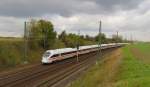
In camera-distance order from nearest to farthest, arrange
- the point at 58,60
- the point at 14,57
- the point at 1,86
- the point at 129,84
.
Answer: the point at 129,84 → the point at 1,86 → the point at 14,57 → the point at 58,60

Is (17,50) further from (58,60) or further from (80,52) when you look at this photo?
(80,52)

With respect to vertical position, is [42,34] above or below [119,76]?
above

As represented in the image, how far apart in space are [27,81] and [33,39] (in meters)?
39.5

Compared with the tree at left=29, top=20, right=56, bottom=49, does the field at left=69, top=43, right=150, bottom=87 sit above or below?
below

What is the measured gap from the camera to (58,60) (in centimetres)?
6072

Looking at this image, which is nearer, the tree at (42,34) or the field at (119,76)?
the field at (119,76)

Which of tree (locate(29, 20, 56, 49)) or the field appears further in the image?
tree (locate(29, 20, 56, 49))

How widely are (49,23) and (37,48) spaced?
1023cm

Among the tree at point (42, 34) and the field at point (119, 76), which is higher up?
the tree at point (42, 34)

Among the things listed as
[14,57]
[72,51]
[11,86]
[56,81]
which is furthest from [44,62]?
[11,86]

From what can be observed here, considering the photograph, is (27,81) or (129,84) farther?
(27,81)

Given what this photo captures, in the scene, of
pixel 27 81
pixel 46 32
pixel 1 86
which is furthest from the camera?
pixel 46 32

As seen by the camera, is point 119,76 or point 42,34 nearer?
point 119,76

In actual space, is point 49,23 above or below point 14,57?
above
